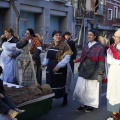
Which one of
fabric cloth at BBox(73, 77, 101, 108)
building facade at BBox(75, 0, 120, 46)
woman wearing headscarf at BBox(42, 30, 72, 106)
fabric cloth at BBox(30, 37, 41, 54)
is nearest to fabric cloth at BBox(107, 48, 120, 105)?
fabric cloth at BBox(73, 77, 101, 108)

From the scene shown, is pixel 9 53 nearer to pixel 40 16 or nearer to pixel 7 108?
pixel 7 108

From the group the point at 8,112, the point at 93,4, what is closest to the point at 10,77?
the point at 8,112

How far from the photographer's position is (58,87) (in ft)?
24.6

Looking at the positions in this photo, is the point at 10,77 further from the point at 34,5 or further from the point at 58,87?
the point at 34,5

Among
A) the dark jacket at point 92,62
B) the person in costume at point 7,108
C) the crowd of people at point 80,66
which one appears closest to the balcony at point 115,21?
the crowd of people at point 80,66

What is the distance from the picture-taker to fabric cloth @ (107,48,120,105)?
6473 millimetres

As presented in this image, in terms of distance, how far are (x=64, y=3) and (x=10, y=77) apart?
24386 mm

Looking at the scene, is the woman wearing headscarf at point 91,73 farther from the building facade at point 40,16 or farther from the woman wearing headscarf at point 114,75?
the building facade at point 40,16

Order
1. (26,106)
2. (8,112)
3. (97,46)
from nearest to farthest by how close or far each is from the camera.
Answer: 1. (8,112)
2. (26,106)
3. (97,46)

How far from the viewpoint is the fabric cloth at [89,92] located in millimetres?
7324

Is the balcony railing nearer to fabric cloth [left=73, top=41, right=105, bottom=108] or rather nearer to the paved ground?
the paved ground

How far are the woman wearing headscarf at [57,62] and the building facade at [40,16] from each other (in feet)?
56.9

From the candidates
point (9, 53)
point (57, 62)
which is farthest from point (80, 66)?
point (9, 53)

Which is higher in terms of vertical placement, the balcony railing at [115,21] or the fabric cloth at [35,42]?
the balcony railing at [115,21]
